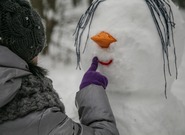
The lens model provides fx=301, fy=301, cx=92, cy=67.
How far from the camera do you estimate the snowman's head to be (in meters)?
1.69

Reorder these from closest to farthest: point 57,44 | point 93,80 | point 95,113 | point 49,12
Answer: point 95,113
point 93,80
point 49,12
point 57,44

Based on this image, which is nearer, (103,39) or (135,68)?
(103,39)

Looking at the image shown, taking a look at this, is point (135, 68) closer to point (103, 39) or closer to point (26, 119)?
point (103, 39)

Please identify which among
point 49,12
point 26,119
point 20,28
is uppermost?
point 49,12

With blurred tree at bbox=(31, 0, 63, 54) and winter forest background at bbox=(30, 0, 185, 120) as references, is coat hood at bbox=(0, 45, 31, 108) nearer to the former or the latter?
winter forest background at bbox=(30, 0, 185, 120)

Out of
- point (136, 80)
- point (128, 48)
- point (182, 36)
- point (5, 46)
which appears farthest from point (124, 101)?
point (5, 46)

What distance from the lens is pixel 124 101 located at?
1.88m

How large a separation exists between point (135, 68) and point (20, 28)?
789 mm

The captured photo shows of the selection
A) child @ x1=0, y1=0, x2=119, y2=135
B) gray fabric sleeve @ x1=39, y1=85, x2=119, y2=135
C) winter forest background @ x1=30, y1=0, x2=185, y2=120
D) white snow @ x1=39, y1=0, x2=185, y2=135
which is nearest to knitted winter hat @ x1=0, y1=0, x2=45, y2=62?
child @ x1=0, y1=0, x2=119, y2=135

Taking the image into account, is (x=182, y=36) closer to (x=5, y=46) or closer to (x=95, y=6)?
(x=95, y=6)

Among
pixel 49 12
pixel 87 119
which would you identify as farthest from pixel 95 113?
pixel 49 12

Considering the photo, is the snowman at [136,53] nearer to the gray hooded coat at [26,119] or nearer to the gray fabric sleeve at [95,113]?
the gray fabric sleeve at [95,113]

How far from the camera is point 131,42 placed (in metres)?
1.69

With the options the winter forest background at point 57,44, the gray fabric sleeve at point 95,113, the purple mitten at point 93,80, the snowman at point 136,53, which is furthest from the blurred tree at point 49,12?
the gray fabric sleeve at point 95,113
